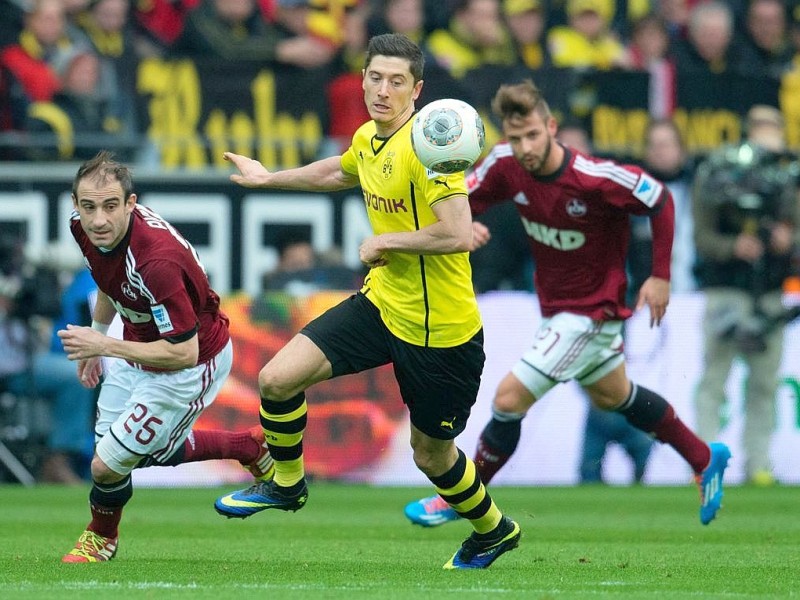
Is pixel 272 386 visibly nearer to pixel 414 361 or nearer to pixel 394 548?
pixel 414 361

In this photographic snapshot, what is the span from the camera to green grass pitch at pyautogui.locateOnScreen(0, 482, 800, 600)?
21.4ft

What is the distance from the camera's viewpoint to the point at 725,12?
651 inches

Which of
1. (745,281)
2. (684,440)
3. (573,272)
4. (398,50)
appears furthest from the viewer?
(745,281)

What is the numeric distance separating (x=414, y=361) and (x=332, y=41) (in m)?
8.23

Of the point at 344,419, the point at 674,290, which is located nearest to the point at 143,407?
the point at 344,419

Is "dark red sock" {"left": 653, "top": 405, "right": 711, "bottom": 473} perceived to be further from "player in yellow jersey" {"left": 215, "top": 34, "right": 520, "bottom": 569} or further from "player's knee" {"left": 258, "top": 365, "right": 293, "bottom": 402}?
"player's knee" {"left": 258, "top": 365, "right": 293, "bottom": 402}

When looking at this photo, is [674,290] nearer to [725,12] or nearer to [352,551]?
[725,12]

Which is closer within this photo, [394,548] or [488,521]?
[488,521]

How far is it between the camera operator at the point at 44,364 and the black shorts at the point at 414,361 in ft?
18.9

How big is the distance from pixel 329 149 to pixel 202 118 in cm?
112

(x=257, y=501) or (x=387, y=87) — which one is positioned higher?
(x=387, y=87)

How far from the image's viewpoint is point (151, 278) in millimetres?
7059

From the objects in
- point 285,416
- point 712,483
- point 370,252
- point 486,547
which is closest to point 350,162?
point 370,252

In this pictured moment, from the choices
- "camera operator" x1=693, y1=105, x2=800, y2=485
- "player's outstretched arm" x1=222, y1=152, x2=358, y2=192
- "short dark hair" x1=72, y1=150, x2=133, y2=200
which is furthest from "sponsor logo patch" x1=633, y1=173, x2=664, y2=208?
"camera operator" x1=693, y1=105, x2=800, y2=485
